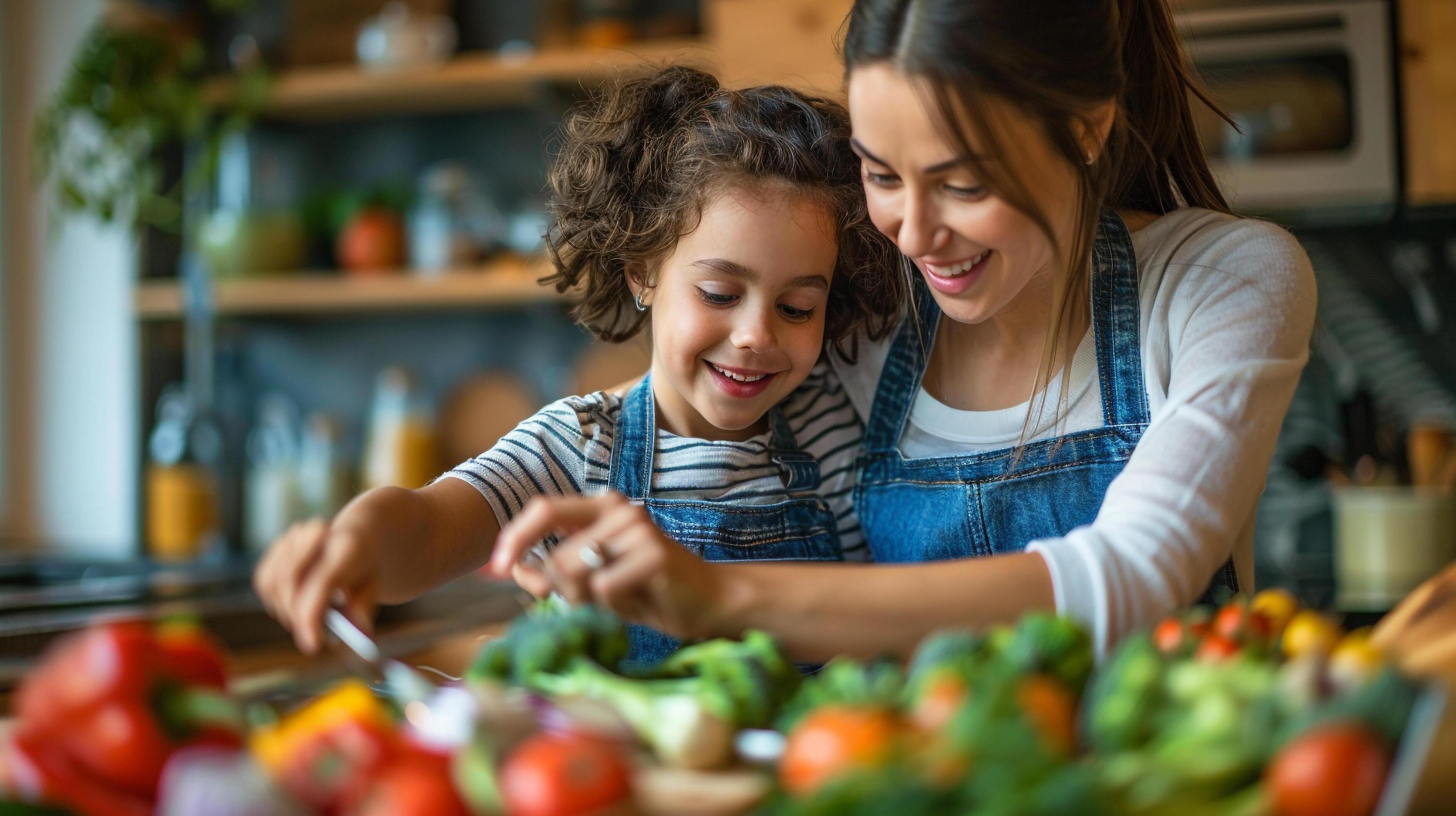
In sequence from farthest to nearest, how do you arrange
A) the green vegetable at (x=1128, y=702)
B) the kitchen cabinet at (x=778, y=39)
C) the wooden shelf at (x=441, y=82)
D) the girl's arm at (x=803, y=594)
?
the wooden shelf at (x=441, y=82) < the kitchen cabinet at (x=778, y=39) < the girl's arm at (x=803, y=594) < the green vegetable at (x=1128, y=702)

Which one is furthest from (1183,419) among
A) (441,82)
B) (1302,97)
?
(441,82)

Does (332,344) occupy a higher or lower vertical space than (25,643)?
higher

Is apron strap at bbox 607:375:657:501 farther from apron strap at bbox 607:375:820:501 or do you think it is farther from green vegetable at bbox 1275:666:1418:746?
green vegetable at bbox 1275:666:1418:746

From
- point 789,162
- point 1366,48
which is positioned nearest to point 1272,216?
point 1366,48

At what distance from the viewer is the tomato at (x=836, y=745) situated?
1.63ft

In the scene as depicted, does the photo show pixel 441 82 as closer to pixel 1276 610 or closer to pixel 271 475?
pixel 271 475

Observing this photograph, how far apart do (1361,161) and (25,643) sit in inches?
89.5

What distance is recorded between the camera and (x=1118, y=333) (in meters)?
1.12

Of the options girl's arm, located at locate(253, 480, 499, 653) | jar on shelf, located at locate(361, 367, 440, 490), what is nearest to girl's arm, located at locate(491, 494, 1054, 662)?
girl's arm, located at locate(253, 480, 499, 653)

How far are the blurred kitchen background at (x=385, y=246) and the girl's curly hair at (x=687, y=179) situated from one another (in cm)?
121

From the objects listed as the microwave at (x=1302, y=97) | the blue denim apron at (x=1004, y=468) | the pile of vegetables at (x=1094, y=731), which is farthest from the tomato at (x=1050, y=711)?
the microwave at (x=1302, y=97)

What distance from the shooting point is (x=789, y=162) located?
1140 mm

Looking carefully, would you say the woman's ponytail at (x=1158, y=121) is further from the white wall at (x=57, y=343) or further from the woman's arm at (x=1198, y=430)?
the white wall at (x=57, y=343)

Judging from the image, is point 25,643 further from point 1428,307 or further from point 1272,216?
point 1428,307
